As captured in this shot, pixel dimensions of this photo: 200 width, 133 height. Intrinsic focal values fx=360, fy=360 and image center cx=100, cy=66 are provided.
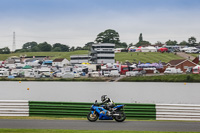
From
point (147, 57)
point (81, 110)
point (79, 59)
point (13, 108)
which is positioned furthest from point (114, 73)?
point (13, 108)

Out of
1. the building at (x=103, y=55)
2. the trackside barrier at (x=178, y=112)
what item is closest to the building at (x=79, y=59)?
the building at (x=103, y=55)

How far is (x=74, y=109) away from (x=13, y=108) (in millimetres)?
3985

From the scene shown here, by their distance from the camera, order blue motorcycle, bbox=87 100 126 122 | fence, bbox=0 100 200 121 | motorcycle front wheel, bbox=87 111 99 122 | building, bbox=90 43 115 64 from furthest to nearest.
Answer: building, bbox=90 43 115 64 < fence, bbox=0 100 200 121 < motorcycle front wheel, bbox=87 111 99 122 < blue motorcycle, bbox=87 100 126 122

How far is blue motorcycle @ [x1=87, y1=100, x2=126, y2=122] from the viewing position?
2123 cm

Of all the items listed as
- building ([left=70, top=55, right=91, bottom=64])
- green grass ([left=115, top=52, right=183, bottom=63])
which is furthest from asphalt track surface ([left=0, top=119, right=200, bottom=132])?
building ([left=70, top=55, right=91, bottom=64])

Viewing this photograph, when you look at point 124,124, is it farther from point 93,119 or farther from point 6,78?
point 6,78

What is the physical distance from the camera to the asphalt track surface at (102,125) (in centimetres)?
1934

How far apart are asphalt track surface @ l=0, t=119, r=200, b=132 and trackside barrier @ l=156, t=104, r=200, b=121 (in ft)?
2.69

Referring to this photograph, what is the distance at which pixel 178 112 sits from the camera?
2223 centimetres

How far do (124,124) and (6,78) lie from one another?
94.2m

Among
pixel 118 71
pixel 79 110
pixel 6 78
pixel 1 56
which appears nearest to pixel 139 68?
pixel 118 71

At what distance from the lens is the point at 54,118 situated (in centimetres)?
2303

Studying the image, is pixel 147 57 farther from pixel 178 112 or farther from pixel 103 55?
pixel 178 112

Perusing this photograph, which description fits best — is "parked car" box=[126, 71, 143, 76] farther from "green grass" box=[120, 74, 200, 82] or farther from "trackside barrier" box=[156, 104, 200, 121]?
"trackside barrier" box=[156, 104, 200, 121]
